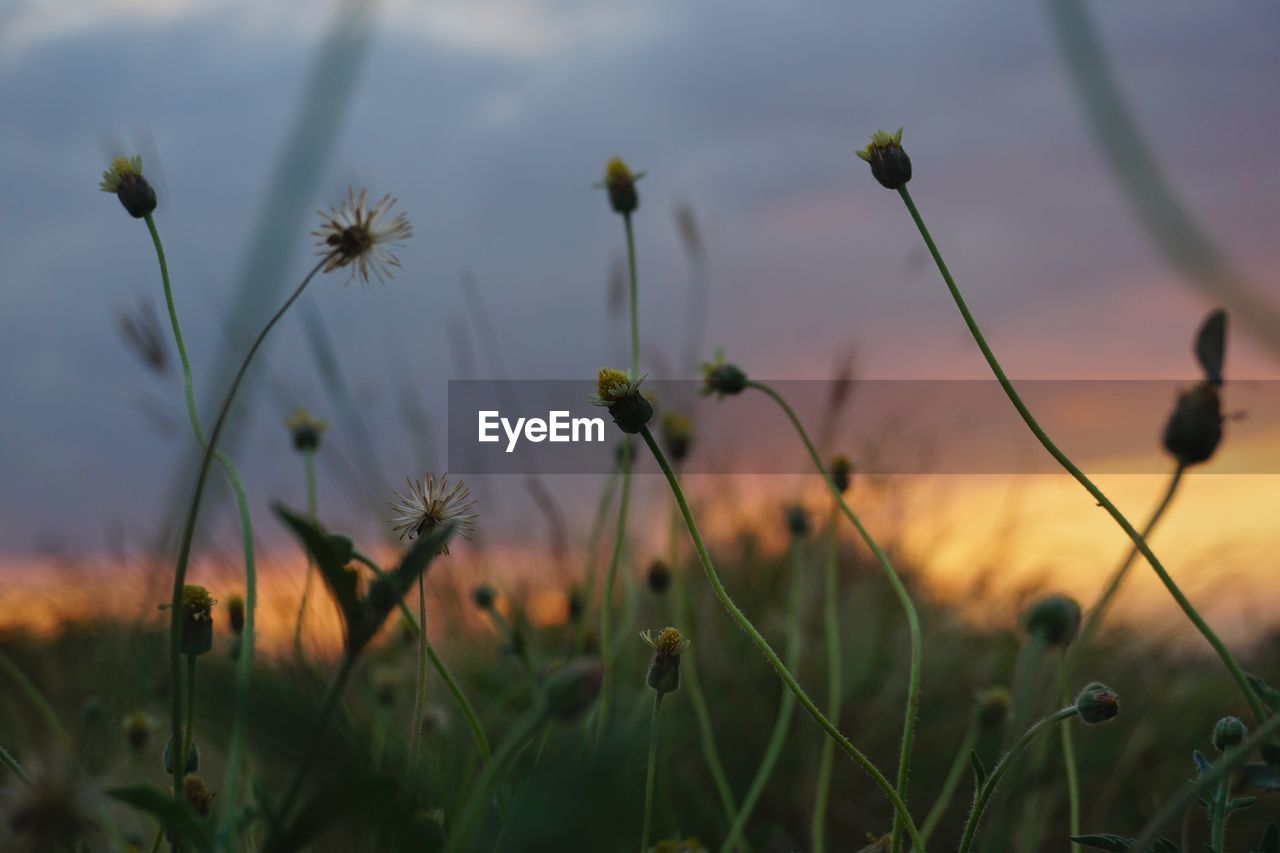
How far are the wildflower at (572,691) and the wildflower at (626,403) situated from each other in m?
0.24

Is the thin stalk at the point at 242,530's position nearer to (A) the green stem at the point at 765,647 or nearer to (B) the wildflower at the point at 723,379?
(A) the green stem at the point at 765,647

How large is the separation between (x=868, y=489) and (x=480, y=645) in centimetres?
106

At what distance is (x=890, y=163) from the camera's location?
0.77 metres

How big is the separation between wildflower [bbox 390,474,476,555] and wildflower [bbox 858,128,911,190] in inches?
14.4

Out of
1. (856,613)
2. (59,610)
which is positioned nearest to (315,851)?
(59,610)

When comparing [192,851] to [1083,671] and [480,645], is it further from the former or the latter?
[1083,671]

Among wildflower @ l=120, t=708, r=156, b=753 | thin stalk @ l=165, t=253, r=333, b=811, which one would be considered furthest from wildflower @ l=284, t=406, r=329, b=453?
thin stalk @ l=165, t=253, r=333, b=811

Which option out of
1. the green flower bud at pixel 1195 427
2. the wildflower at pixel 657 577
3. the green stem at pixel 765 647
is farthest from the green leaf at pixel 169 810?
the wildflower at pixel 657 577

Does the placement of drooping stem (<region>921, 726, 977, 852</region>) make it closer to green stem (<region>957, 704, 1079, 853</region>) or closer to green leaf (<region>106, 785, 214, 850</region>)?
green stem (<region>957, 704, 1079, 853</region>)

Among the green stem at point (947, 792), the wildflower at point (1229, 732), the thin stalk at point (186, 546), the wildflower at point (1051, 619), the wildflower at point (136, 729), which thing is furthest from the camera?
the wildflower at point (136, 729)

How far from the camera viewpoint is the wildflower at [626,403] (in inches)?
27.2

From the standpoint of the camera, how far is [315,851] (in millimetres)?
736

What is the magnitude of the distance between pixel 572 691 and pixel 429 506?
0.82 feet

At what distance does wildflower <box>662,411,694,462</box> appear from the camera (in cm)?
131
